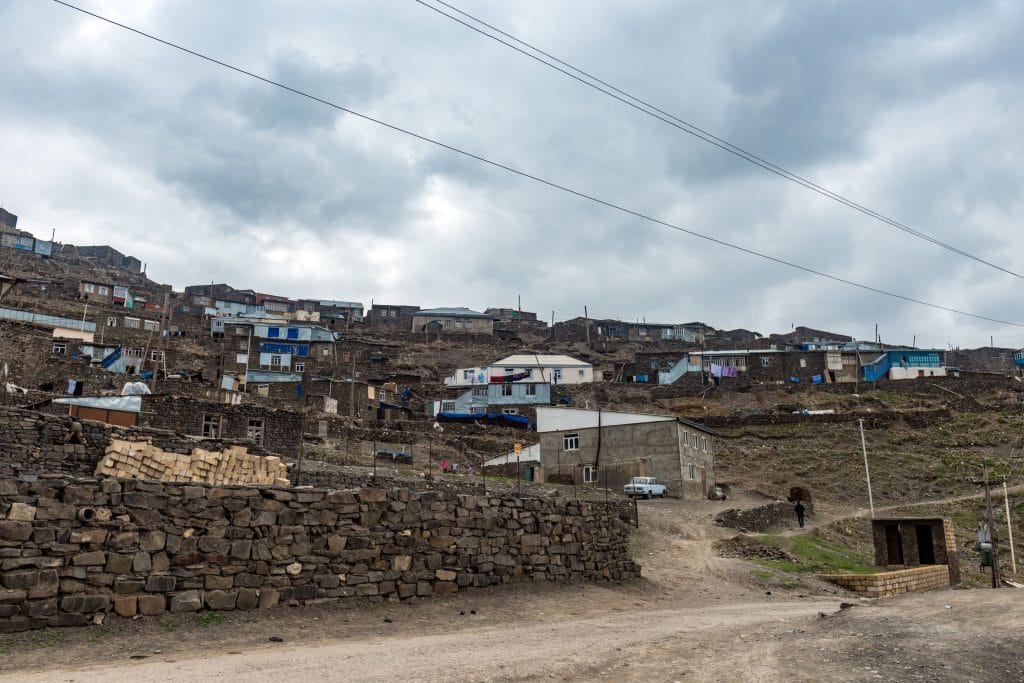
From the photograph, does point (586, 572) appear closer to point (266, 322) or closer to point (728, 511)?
point (728, 511)

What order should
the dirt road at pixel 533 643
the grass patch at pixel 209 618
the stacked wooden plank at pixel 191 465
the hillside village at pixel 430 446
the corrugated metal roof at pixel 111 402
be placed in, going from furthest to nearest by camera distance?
the corrugated metal roof at pixel 111 402 → the stacked wooden plank at pixel 191 465 → the hillside village at pixel 430 446 → the grass patch at pixel 209 618 → the dirt road at pixel 533 643

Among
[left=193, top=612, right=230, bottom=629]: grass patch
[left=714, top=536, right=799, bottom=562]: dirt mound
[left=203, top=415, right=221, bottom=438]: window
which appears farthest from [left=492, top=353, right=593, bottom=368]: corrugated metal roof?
[left=193, top=612, right=230, bottom=629]: grass patch

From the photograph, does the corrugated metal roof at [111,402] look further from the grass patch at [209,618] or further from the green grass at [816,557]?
the green grass at [816,557]

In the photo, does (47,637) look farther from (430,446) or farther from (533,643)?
(430,446)

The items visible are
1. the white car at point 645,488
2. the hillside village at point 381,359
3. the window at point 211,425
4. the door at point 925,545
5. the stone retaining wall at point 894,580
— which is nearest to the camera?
the stone retaining wall at point 894,580

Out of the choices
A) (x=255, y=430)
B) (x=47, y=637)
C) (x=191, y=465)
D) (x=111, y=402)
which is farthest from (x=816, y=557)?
(x=111, y=402)

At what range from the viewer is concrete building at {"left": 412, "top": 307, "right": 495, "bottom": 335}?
102875 millimetres

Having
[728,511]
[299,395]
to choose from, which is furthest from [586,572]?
[299,395]

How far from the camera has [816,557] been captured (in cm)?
2658

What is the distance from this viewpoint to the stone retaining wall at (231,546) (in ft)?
30.5

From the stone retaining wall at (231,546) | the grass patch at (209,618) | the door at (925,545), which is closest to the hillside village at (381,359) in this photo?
the stone retaining wall at (231,546)

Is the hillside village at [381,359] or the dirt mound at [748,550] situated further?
the hillside village at [381,359]

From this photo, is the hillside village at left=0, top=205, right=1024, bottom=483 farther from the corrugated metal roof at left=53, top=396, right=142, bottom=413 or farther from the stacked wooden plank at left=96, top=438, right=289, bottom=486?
the stacked wooden plank at left=96, top=438, right=289, bottom=486

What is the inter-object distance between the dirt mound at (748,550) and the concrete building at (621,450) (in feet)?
40.5
